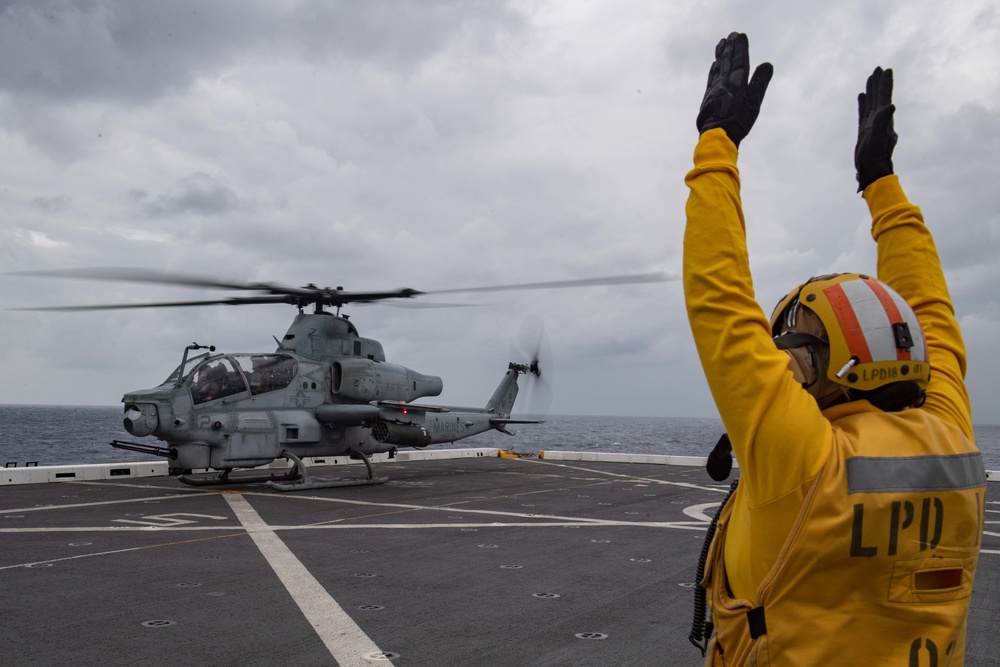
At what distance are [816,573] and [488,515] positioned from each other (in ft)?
35.4

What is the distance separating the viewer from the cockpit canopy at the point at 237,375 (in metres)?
15.0

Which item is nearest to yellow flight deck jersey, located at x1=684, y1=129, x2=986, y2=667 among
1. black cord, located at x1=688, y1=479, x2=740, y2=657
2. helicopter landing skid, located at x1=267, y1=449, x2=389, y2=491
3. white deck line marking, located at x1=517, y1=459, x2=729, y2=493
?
black cord, located at x1=688, y1=479, x2=740, y2=657

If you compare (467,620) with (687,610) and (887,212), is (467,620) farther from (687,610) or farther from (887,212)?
(887,212)

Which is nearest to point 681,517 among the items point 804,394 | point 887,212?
point 887,212

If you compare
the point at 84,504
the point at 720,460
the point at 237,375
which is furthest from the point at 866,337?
the point at 237,375

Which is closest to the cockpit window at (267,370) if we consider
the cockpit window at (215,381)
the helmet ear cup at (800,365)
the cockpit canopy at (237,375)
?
the cockpit canopy at (237,375)

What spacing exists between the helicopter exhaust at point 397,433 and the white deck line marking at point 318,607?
278 inches

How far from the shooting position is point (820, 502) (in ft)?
5.98

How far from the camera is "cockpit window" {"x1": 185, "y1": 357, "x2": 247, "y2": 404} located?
48.8 ft

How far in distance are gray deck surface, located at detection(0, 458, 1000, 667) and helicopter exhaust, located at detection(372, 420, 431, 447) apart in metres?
3.10

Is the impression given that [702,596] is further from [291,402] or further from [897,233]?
[291,402]

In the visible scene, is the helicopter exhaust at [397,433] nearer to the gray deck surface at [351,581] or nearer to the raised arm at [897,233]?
the gray deck surface at [351,581]

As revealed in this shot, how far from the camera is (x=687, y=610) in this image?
6484 millimetres

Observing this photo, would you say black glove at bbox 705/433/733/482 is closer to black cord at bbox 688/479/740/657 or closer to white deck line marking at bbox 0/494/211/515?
black cord at bbox 688/479/740/657
